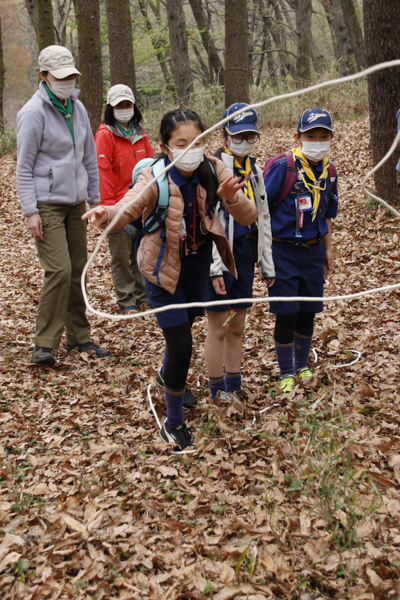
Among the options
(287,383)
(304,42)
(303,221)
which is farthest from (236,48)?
(287,383)

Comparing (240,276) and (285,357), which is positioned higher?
(240,276)

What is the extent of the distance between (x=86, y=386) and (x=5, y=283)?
394 centimetres

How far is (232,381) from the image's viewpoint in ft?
13.7

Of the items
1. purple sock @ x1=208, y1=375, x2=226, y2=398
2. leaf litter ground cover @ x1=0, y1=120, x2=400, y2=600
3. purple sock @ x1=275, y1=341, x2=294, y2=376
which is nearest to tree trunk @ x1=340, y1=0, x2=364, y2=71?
leaf litter ground cover @ x1=0, y1=120, x2=400, y2=600

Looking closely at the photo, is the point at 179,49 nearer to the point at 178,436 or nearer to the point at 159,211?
the point at 159,211

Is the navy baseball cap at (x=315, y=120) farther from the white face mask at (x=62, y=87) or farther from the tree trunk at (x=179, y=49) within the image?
the tree trunk at (x=179, y=49)

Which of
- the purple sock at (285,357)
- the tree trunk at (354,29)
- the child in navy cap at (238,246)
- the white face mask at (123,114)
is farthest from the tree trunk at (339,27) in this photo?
the purple sock at (285,357)

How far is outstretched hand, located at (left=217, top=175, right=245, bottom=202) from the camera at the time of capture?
2914 mm

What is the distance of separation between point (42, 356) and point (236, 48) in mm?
9033

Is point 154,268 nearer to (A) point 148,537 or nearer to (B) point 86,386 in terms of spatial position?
(A) point 148,537

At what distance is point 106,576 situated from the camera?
8.71 ft

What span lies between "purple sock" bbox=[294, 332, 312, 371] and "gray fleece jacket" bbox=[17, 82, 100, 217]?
243cm

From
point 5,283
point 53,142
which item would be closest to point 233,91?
point 5,283

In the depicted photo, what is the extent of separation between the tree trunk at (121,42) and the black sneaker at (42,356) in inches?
275
